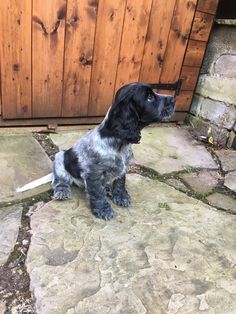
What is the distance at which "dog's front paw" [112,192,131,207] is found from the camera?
97.4 inches

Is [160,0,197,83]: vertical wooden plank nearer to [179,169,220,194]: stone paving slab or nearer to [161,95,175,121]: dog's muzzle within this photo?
[179,169,220,194]: stone paving slab

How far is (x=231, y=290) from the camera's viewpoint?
1.82 metres

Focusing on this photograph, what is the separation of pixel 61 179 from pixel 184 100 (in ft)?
6.99

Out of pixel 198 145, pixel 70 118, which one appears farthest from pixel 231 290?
pixel 70 118

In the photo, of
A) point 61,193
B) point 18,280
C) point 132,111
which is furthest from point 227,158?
point 18,280

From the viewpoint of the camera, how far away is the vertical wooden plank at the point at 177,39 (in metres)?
3.54

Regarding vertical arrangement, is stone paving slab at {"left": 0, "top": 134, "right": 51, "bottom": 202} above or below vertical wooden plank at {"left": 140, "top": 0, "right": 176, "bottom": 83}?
below

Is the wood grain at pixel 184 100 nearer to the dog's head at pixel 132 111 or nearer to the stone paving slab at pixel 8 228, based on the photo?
the dog's head at pixel 132 111

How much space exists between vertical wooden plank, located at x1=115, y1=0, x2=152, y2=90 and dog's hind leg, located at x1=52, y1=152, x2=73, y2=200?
4.49 feet

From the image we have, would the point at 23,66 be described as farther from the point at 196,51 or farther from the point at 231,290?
the point at 231,290

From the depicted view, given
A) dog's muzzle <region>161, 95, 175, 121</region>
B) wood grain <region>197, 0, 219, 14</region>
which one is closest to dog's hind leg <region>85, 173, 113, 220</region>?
dog's muzzle <region>161, 95, 175, 121</region>

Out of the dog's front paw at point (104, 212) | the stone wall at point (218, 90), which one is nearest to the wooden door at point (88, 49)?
the stone wall at point (218, 90)

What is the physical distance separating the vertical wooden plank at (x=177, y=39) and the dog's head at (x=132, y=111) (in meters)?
1.73

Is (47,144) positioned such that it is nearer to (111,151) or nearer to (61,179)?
(61,179)
